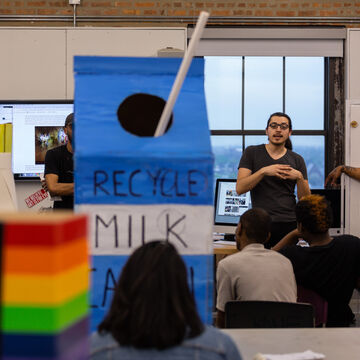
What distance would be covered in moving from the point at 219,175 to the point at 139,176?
4.84m

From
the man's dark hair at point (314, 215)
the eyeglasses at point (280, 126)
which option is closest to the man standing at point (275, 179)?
the eyeglasses at point (280, 126)

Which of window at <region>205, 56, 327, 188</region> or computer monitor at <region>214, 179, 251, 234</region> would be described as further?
window at <region>205, 56, 327, 188</region>

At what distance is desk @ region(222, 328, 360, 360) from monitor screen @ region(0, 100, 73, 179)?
3.66 meters

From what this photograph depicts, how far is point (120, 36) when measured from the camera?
506 cm

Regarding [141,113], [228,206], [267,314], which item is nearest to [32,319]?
[141,113]

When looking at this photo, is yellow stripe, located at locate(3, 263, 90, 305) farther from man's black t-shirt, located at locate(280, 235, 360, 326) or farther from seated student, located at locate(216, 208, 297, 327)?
man's black t-shirt, located at locate(280, 235, 360, 326)

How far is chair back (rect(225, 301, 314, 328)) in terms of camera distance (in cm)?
184

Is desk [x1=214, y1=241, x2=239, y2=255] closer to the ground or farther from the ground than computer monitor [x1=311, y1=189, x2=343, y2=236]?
closer to the ground

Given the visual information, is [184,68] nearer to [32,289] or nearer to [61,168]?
[32,289]

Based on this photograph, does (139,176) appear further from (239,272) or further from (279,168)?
(279,168)

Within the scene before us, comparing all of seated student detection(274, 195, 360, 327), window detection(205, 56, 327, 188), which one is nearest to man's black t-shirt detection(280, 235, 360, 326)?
seated student detection(274, 195, 360, 327)

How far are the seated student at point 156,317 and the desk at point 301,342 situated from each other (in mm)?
359

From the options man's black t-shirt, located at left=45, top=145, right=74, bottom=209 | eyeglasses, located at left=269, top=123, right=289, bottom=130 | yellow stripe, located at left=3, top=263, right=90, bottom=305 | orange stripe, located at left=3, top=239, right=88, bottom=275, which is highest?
eyeglasses, located at left=269, top=123, right=289, bottom=130

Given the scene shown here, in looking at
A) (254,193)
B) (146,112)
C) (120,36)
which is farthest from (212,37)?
(146,112)
